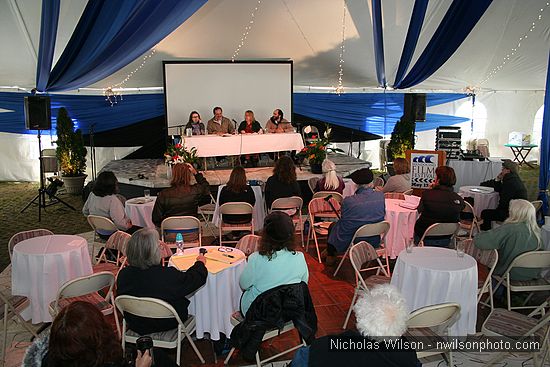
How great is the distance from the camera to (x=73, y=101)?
11680 mm

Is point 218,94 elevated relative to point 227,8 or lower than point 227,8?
lower

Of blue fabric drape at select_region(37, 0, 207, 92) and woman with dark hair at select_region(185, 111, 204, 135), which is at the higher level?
blue fabric drape at select_region(37, 0, 207, 92)

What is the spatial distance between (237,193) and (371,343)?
12.6 feet

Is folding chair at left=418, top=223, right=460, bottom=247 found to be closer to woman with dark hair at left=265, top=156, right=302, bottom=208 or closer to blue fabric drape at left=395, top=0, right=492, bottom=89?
woman with dark hair at left=265, top=156, right=302, bottom=208

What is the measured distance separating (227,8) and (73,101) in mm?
4903

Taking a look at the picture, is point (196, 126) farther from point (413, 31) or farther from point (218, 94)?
point (413, 31)

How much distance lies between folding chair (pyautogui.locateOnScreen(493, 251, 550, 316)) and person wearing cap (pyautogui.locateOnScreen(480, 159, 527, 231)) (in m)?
2.12

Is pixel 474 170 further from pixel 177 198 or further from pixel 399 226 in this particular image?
pixel 177 198

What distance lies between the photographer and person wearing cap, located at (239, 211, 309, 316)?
11.0 feet

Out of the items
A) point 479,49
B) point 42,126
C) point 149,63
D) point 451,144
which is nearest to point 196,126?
point 149,63

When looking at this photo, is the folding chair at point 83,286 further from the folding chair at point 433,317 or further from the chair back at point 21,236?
the folding chair at point 433,317

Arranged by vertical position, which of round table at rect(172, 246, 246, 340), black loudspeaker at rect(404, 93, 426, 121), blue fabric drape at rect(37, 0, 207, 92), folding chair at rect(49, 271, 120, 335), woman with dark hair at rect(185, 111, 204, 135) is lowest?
round table at rect(172, 246, 246, 340)

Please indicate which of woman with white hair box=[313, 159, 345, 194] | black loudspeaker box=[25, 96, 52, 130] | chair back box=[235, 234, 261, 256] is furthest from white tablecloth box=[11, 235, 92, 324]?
black loudspeaker box=[25, 96, 52, 130]

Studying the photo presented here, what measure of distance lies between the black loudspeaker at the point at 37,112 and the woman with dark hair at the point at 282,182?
15.7 feet
